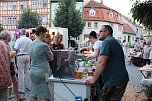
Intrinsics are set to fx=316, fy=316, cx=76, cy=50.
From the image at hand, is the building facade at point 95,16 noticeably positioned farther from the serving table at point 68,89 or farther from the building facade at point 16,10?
the serving table at point 68,89

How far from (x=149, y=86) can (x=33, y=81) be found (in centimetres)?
334

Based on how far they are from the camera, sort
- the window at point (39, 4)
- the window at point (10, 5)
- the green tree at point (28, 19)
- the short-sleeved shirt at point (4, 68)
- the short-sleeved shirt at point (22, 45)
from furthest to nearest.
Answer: the window at point (10, 5) → the window at point (39, 4) → the green tree at point (28, 19) → the short-sleeved shirt at point (22, 45) → the short-sleeved shirt at point (4, 68)

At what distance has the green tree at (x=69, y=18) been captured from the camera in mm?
42019

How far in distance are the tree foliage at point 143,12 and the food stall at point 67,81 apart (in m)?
2.74

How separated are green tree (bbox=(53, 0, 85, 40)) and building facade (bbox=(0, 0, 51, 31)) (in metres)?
11.2

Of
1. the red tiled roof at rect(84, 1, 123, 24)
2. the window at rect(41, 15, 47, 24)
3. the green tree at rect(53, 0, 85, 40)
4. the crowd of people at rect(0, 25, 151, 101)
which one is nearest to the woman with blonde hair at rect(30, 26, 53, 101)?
the crowd of people at rect(0, 25, 151, 101)

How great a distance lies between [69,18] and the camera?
1652 inches

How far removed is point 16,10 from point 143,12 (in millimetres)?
50781

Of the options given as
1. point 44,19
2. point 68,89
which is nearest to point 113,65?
point 68,89

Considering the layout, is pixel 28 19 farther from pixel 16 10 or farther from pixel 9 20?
pixel 9 20

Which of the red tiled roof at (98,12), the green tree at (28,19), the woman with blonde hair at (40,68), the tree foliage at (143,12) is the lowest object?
the woman with blonde hair at (40,68)

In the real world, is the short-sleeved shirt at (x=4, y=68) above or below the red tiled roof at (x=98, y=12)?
below

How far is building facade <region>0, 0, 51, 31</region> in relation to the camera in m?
54.3

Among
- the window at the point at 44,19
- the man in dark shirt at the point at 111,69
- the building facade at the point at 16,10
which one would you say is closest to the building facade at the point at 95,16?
the window at the point at 44,19
